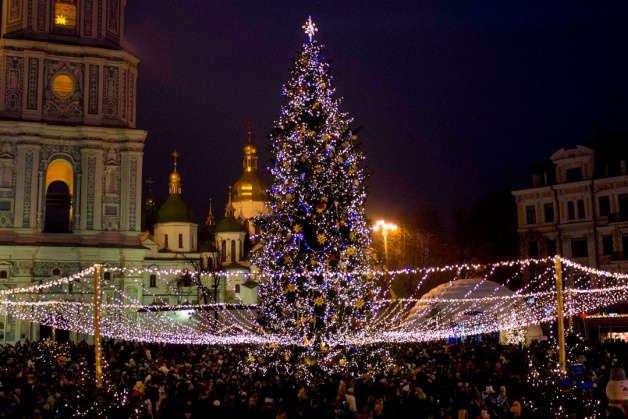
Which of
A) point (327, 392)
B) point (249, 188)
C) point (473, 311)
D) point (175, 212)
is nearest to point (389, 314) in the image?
point (473, 311)

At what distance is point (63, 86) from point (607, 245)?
29.3 m

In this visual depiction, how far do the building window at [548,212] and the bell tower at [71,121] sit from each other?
2177 centimetres

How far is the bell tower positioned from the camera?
1500 inches

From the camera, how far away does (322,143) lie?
18.0 metres

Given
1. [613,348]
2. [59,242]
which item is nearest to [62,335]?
[59,242]

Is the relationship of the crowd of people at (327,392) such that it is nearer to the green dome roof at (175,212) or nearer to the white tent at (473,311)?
the white tent at (473,311)

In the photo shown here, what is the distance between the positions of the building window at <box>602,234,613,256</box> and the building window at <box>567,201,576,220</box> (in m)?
1.97

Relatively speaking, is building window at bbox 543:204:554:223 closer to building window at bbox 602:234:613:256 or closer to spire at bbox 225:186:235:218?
building window at bbox 602:234:613:256

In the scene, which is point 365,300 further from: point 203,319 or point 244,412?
point 203,319

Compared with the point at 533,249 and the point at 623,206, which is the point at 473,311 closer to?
the point at 623,206

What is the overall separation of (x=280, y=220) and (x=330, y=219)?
1212 millimetres

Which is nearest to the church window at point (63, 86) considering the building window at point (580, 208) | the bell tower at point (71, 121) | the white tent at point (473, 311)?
the bell tower at point (71, 121)

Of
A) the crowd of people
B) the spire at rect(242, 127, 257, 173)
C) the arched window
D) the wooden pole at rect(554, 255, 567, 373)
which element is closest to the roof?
the spire at rect(242, 127, 257, 173)

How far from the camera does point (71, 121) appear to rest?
3928 centimetres
